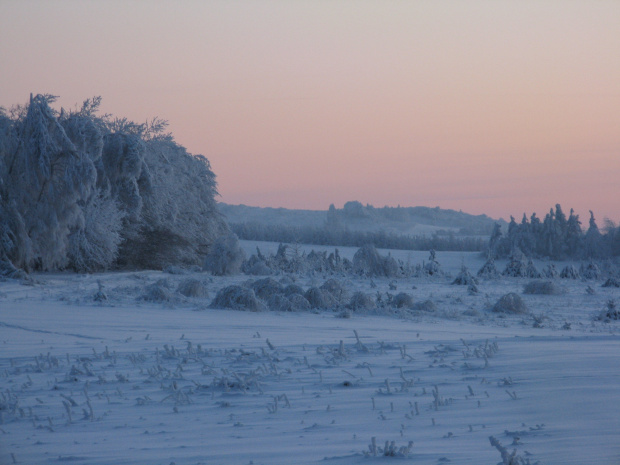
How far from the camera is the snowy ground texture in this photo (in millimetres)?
3857

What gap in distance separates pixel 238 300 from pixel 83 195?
7.70 meters

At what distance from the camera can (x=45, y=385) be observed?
5789 mm

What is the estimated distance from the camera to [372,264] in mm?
24969

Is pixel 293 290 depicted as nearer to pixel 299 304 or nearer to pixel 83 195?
pixel 299 304

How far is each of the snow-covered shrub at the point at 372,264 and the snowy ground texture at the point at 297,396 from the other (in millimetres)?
14087

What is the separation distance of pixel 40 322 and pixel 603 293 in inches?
602

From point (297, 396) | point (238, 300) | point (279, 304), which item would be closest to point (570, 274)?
point (279, 304)

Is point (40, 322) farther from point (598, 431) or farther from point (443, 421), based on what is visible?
point (598, 431)

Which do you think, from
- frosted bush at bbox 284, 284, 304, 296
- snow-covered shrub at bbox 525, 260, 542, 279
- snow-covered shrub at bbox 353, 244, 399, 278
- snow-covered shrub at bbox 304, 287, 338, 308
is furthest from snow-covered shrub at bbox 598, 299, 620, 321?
snow-covered shrub at bbox 525, 260, 542, 279

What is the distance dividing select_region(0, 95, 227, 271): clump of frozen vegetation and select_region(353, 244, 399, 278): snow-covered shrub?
263 inches

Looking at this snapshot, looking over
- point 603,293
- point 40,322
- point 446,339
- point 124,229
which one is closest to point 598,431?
point 446,339

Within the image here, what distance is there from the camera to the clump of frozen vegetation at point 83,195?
1845 cm

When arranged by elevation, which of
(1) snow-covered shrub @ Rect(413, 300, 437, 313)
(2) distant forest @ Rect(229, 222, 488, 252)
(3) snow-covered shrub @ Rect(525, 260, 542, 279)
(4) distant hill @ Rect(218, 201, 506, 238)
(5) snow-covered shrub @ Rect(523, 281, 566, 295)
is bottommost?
(1) snow-covered shrub @ Rect(413, 300, 437, 313)

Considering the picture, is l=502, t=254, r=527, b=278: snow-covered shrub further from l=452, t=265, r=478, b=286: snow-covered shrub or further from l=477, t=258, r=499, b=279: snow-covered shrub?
l=452, t=265, r=478, b=286: snow-covered shrub
